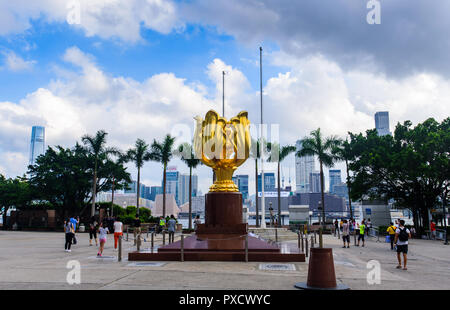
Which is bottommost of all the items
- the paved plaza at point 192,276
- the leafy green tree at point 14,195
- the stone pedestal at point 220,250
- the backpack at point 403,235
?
the paved plaza at point 192,276

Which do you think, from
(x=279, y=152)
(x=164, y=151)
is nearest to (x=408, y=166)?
(x=279, y=152)

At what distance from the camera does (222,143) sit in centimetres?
1873

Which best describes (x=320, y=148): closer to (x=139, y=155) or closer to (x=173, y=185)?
(x=139, y=155)

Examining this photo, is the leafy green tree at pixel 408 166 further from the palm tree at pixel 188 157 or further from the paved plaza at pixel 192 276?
the paved plaza at pixel 192 276

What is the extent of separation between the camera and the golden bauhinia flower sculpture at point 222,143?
18641 millimetres

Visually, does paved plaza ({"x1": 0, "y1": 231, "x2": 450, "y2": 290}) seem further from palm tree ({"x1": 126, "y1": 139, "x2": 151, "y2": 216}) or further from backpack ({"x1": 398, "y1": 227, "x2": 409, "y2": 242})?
palm tree ({"x1": 126, "y1": 139, "x2": 151, "y2": 216})

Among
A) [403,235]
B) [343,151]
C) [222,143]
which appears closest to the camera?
[403,235]

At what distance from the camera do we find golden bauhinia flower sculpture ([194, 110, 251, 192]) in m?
18.6

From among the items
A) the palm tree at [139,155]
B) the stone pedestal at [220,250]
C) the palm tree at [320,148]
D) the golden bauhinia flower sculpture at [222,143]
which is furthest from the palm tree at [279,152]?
the stone pedestal at [220,250]

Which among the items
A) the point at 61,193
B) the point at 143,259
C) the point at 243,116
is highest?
the point at 243,116
